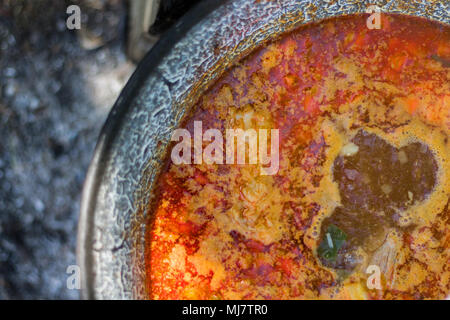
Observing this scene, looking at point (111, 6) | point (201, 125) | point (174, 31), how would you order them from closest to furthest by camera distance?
point (174, 31), point (201, 125), point (111, 6)

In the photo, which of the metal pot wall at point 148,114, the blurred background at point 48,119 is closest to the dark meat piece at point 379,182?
the metal pot wall at point 148,114

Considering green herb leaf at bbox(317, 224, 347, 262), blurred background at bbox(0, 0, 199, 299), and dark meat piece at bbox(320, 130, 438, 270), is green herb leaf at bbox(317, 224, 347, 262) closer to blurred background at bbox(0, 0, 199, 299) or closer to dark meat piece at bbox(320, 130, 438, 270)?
dark meat piece at bbox(320, 130, 438, 270)

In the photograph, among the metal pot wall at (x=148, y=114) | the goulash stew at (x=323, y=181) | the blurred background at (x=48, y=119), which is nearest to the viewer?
the metal pot wall at (x=148, y=114)

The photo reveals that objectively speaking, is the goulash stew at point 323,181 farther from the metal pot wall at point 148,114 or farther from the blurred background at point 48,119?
the blurred background at point 48,119

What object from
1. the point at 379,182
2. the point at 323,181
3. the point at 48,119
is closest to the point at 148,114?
the point at 323,181
